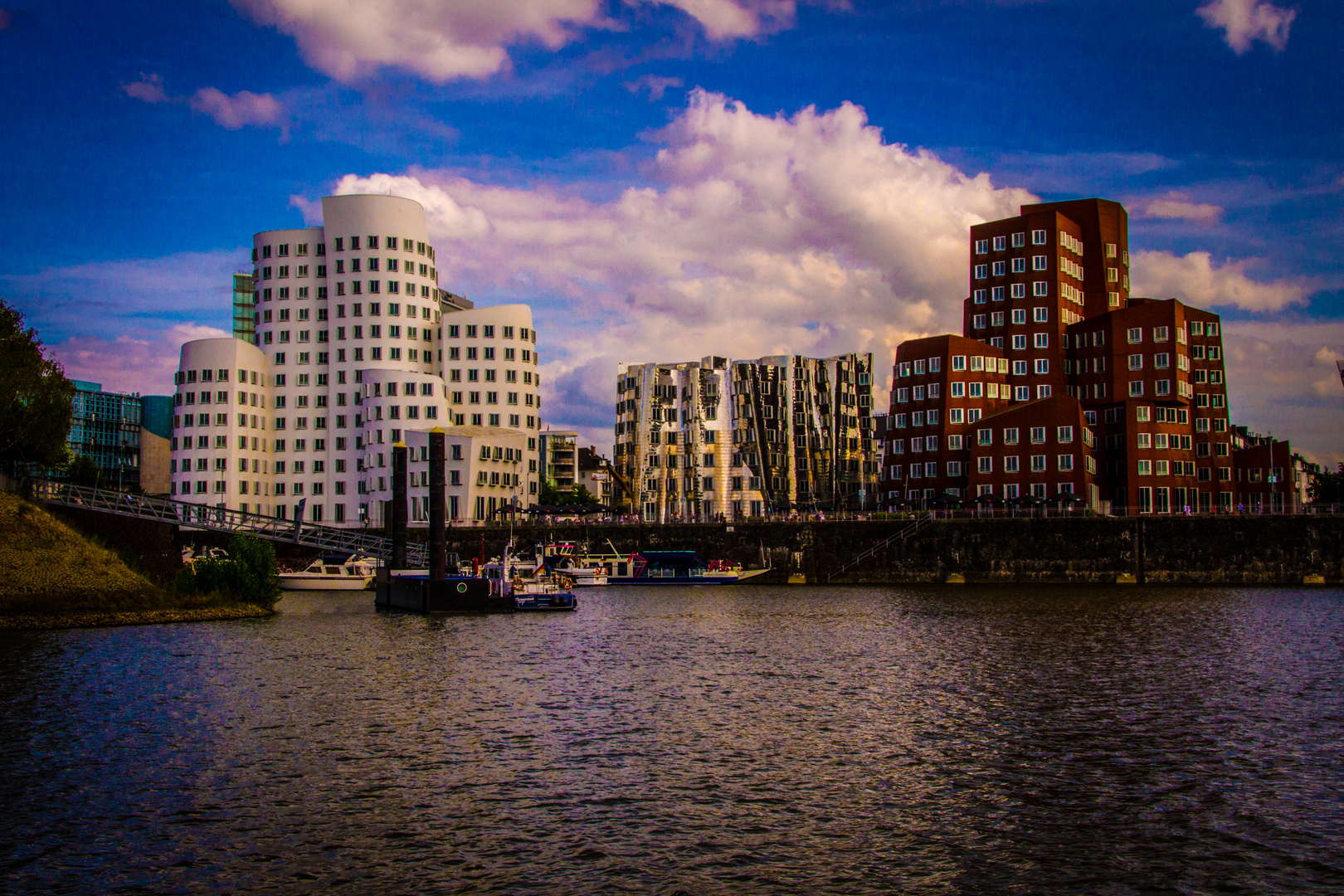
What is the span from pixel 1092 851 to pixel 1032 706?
707 inches

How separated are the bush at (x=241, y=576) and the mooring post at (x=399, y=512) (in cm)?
1657

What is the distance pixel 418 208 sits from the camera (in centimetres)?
17588

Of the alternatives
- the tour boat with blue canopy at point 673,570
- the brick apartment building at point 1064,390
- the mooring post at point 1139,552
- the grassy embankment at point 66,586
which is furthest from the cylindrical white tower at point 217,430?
the mooring post at point 1139,552

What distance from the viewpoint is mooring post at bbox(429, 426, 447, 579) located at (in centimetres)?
8525

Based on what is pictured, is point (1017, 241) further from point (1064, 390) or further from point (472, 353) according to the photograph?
point (472, 353)

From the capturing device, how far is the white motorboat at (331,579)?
11656 cm

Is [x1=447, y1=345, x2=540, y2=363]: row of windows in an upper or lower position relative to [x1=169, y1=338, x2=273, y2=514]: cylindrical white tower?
upper

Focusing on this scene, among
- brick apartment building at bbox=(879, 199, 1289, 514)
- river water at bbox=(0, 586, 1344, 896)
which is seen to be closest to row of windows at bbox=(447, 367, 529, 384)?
brick apartment building at bbox=(879, 199, 1289, 514)

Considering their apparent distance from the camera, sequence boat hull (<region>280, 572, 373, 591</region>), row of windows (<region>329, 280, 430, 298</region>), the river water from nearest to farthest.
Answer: the river water, boat hull (<region>280, 572, 373, 591</region>), row of windows (<region>329, 280, 430, 298</region>)

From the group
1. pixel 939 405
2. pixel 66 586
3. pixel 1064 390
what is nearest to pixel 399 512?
pixel 66 586

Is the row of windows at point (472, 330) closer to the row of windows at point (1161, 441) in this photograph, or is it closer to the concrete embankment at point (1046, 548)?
the concrete embankment at point (1046, 548)

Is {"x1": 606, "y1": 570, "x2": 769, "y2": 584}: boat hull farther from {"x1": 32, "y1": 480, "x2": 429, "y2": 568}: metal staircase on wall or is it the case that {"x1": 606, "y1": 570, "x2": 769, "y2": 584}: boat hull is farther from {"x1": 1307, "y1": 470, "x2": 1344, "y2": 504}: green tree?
{"x1": 1307, "y1": 470, "x2": 1344, "y2": 504}: green tree

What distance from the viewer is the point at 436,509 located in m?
85.1

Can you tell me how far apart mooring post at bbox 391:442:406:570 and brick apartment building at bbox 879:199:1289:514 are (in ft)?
210
